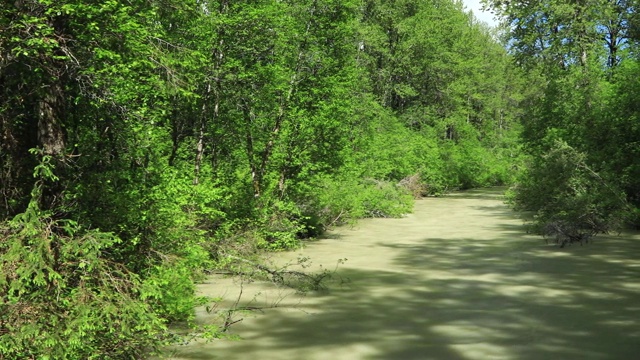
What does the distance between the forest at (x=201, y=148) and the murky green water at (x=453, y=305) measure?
4.24 ft

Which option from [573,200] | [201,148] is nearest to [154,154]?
[201,148]

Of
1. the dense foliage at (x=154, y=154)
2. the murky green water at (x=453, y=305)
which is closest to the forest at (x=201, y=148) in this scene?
the dense foliage at (x=154, y=154)

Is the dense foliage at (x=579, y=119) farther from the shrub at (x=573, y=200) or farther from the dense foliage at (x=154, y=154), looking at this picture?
the dense foliage at (x=154, y=154)

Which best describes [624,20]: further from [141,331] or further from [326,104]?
[141,331]

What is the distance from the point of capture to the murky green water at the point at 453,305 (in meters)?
8.34

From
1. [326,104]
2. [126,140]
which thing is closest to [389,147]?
[326,104]

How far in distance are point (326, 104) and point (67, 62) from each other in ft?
39.0

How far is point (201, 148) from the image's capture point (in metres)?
13.8

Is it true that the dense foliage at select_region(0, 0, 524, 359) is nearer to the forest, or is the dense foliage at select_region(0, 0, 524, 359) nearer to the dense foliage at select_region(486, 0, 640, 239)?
the forest

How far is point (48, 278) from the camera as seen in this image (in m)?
6.00

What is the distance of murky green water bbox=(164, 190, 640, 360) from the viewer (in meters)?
8.34

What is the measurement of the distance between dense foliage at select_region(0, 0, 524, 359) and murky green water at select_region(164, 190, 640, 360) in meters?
1.58

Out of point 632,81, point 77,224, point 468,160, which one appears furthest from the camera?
point 468,160

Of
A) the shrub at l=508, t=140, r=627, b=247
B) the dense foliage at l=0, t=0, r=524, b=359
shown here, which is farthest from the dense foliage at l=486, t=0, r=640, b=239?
the dense foliage at l=0, t=0, r=524, b=359
